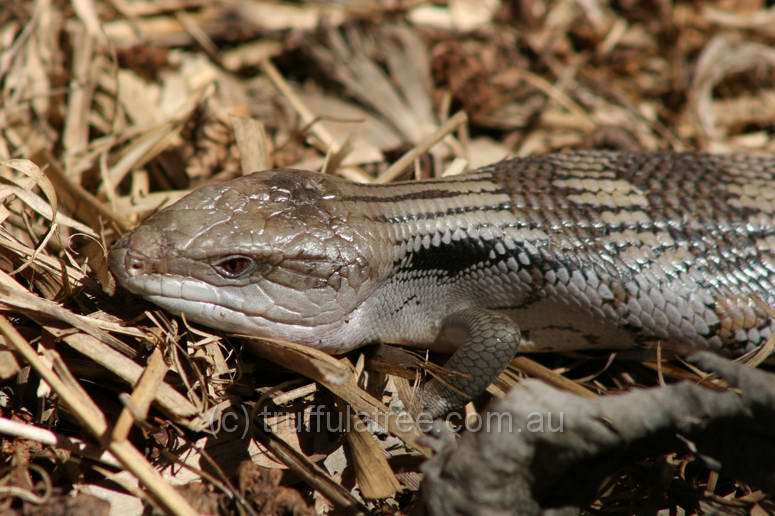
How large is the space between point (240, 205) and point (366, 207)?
57cm

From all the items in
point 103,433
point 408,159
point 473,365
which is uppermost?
point 408,159

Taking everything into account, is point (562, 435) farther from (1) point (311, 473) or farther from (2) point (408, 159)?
(2) point (408, 159)

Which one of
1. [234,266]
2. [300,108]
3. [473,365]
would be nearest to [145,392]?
[234,266]

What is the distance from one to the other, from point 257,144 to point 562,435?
2365 mm

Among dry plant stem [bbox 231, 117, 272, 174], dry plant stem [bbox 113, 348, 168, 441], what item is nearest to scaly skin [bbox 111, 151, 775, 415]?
dry plant stem [bbox 113, 348, 168, 441]

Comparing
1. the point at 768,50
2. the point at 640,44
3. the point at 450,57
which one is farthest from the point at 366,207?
the point at 768,50

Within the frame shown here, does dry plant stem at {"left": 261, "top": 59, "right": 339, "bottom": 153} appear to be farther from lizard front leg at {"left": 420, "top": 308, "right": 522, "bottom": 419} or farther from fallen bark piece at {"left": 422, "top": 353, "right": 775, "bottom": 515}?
fallen bark piece at {"left": 422, "top": 353, "right": 775, "bottom": 515}

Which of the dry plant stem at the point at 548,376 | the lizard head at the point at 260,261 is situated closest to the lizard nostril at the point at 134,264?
the lizard head at the point at 260,261

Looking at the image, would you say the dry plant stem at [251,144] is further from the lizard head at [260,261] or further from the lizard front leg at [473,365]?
the lizard front leg at [473,365]

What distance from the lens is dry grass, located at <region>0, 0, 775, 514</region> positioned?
288 cm

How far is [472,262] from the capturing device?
3479 millimetres

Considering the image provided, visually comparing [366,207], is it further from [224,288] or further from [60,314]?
[60,314]

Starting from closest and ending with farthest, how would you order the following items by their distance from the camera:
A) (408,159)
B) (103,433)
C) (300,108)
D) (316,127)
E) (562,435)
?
(562,435), (103,433), (408,159), (316,127), (300,108)

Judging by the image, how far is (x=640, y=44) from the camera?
5.79 meters
